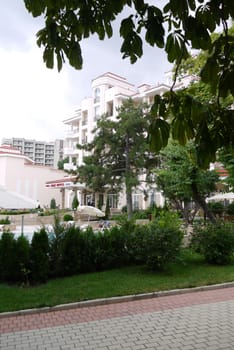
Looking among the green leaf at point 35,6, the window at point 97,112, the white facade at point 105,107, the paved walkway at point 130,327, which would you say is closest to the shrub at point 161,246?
the paved walkway at point 130,327

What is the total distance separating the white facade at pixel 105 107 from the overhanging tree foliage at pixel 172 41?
3738 centimetres

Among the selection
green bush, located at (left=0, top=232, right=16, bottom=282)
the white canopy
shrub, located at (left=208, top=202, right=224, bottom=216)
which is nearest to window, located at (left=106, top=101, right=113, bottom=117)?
shrub, located at (left=208, top=202, right=224, bottom=216)

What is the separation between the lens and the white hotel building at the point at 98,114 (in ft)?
135

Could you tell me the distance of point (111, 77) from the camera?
46156 millimetres

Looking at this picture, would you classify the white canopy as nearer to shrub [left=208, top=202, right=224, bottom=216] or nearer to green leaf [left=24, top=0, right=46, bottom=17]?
green leaf [left=24, top=0, right=46, bottom=17]

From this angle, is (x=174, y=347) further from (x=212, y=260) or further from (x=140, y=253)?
(x=212, y=260)

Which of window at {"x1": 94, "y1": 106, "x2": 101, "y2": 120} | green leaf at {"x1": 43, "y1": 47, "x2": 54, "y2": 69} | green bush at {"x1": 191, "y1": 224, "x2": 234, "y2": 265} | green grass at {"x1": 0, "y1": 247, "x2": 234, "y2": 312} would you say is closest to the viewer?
green leaf at {"x1": 43, "y1": 47, "x2": 54, "y2": 69}

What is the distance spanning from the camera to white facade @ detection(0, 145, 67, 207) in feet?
167

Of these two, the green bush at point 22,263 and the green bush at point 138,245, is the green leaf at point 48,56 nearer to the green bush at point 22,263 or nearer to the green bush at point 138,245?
the green bush at point 22,263

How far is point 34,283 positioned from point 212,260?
580 centimetres

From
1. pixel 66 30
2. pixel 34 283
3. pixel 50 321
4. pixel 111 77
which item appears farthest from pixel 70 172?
Result: pixel 66 30

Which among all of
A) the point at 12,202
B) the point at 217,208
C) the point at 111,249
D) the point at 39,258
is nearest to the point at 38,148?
the point at 217,208

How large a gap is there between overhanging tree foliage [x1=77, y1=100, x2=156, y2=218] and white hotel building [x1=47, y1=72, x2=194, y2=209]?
28.7ft

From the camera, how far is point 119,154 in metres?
30.2
